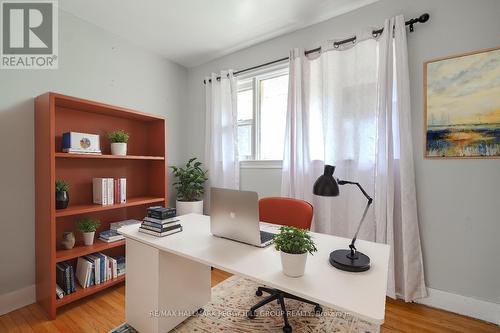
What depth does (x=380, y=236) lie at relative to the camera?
2000mm

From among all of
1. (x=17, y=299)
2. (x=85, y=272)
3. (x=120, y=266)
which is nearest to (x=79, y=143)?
(x=85, y=272)

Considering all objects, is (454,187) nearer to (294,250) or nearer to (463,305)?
(463,305)

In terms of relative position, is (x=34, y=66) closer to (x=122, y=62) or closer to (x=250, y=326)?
(x=122, y=62)

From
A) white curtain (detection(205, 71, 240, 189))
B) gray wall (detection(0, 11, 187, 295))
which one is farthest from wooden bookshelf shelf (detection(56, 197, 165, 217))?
white curtain (detection(205, 71, 240, 189))

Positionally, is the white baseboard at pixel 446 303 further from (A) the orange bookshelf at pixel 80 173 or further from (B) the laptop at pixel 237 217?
(B) the laptop at pixel 237 217

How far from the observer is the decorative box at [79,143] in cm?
200

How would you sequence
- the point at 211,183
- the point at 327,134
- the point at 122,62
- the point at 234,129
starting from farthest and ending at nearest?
the point at 211,183, the point at 234,129, the point at 122,62, the point at 327,134

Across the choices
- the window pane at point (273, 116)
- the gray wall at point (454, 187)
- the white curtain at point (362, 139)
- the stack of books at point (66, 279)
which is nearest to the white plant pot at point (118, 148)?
the stack of books at point (66, 279)

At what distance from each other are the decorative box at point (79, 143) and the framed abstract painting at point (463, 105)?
2967 mm

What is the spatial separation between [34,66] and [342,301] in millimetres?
2943

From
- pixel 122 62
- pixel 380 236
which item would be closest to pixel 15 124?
pixel 122 62

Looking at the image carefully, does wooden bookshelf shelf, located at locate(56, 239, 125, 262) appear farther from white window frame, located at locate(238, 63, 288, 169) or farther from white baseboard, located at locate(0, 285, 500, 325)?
white window frame, located at locate(238, 63, 288, 169)

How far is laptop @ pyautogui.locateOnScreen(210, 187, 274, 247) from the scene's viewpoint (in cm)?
121

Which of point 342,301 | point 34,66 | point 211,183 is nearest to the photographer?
point 342,301
